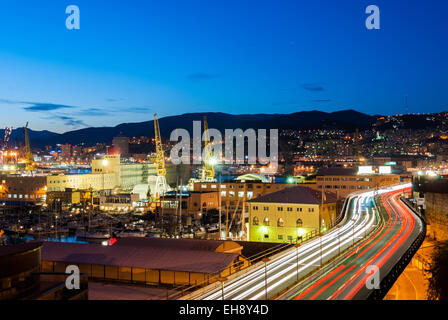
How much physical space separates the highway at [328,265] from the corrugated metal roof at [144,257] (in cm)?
149

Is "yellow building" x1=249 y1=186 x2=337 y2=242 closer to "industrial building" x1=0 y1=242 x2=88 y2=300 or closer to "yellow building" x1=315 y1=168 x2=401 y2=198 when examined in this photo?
"yellow building" x1=315 y1=168 x2=401 y2=198

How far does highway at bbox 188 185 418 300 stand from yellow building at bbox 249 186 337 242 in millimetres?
3650

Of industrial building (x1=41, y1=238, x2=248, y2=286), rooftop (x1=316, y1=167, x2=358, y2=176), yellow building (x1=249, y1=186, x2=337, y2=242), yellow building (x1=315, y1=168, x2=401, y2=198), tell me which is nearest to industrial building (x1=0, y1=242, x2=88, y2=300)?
industrial building (x1=41, y1=238, x2=248, y2=286)

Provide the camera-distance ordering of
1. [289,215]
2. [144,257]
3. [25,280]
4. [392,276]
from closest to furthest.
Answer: [25,280] → [392,276] → [144,257] → [289,215]

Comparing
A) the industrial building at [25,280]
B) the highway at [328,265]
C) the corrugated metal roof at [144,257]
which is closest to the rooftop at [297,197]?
the highway at [328,265]

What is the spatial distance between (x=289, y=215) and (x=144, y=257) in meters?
11.6

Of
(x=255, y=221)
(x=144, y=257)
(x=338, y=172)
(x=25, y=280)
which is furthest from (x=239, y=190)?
(x=25, y=280)

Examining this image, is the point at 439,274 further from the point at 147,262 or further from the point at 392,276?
the point at 147,262

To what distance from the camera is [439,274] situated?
17.2 meters

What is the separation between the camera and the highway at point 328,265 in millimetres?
8148

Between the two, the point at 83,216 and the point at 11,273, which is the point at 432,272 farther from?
the point at 83,216

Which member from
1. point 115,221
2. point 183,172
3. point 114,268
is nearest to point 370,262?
point 114,268

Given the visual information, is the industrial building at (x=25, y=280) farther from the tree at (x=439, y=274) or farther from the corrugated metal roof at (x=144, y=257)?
the tree at (x=439, y=274)
